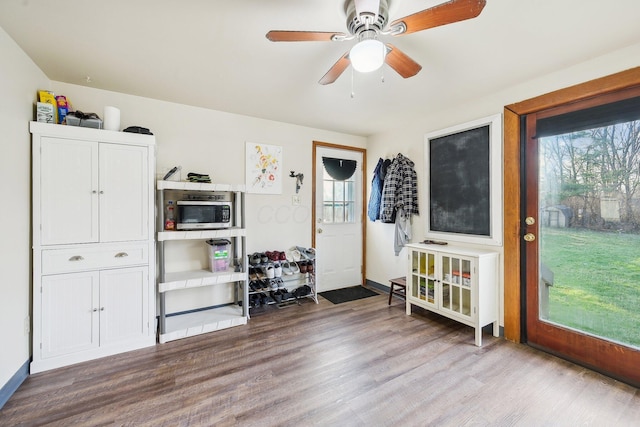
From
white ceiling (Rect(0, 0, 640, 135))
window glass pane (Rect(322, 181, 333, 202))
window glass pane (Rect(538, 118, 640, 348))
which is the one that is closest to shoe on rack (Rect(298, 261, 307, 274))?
window glass pane (Rect(322, 181, 333, 202))

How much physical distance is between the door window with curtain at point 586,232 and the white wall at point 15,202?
13.0 feet

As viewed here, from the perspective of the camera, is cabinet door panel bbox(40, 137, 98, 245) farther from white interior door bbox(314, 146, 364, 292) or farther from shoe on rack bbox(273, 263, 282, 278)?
white interior door bbox(314, 146, 364, 292)

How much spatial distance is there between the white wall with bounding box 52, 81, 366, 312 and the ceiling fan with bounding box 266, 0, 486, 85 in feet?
6.57

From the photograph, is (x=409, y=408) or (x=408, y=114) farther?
(x=408, y=114)

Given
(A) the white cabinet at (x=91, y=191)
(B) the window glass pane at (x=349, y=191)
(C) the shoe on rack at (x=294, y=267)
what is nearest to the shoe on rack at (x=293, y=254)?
(C) the shoe on rack at (x=294, y=267)

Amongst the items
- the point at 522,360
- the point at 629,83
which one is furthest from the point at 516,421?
the point at 629,83

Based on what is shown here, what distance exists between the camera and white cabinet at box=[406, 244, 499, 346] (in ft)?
8.10

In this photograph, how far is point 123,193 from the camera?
2.29 meters

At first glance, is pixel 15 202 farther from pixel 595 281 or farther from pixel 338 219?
pixel 595 281

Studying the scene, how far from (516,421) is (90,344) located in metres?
3.09

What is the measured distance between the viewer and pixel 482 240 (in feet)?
8.95

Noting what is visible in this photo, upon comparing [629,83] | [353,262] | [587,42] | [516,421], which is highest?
[587,42]

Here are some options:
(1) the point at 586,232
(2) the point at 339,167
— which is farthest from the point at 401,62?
(2) the point at 339,167

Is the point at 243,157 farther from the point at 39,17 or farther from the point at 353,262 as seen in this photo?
the point at 353,262
